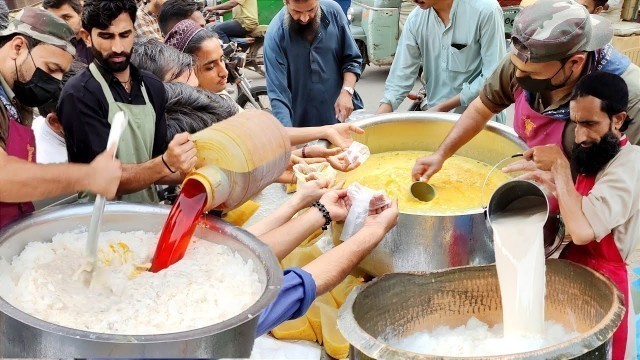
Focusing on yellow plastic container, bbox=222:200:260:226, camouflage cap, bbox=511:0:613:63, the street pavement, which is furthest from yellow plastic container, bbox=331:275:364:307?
the street pavement

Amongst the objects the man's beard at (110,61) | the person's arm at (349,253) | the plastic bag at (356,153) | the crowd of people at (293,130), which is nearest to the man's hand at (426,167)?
the crowd of people at (293,130)

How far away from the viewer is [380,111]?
3.87 m

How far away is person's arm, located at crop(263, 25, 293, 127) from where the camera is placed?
13.0ft

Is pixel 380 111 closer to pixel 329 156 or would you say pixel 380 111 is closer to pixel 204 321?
pixel 329 156

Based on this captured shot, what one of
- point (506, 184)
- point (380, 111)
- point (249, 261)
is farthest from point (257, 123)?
point (380, 111)

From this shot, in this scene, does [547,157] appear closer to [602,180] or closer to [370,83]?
[602,180]

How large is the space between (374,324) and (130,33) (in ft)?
4.51

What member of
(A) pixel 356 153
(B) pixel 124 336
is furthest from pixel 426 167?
(B) pixel 124 336

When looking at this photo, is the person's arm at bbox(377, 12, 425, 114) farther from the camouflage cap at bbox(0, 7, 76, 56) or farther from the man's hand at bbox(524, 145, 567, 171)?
the camouflage cap at bbox(0, 7, 76, 56)

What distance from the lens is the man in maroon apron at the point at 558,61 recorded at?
2.28 meters

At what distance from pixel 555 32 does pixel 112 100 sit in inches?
60.0

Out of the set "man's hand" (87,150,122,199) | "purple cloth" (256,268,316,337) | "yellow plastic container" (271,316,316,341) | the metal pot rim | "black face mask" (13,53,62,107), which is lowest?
"yellow plastic container" (271,316,316,341)

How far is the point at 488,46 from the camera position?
11.6 feet

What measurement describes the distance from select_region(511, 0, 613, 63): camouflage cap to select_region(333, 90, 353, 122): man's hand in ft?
5.46
